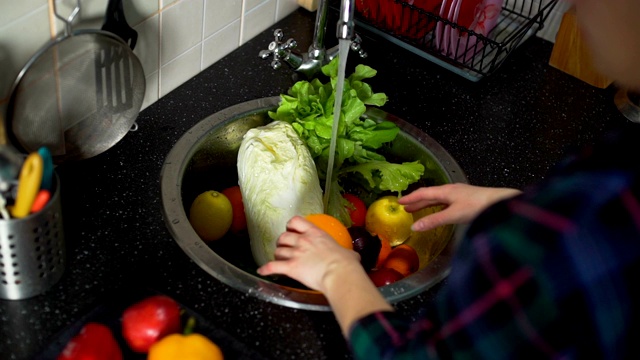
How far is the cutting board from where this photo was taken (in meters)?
1.46

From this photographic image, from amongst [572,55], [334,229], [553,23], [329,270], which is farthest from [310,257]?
[553,23]

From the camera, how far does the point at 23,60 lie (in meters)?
0.94

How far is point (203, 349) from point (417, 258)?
Answer: 0.47 m

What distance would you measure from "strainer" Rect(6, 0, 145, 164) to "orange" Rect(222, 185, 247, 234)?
0.22 metres

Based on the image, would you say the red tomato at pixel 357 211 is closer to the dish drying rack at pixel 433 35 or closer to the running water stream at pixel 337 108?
the running water stream at pixel 337 108

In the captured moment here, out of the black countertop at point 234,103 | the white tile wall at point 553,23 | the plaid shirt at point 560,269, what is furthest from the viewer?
the white tile wall at point 553,23

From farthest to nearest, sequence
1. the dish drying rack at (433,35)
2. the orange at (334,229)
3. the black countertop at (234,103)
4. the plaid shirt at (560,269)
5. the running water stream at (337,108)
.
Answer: the dish drying rack at (433,35) → the running water stream at (337,108) → the orange at (334,229) → the black countertop at (234,103) → the plaid shirt at (560,269)

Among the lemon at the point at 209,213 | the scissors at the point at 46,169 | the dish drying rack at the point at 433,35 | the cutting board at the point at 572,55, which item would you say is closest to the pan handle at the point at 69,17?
the scissors at the point at 46,169

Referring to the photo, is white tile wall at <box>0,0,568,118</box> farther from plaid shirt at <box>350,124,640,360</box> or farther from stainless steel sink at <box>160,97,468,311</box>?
plaid shirt at <box>350,124,640,360</box>

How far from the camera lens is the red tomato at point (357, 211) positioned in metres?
1.23

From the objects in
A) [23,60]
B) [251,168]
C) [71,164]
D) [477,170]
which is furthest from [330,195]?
[23,60]

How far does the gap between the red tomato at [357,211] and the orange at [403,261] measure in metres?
0.10

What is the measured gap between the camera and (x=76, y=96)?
39.3 inches

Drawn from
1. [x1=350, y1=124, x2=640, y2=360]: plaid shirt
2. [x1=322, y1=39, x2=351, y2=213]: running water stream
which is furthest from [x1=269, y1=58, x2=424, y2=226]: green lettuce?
[x1=350, y1=124, x2=640, y2=360]: plaid shirt
